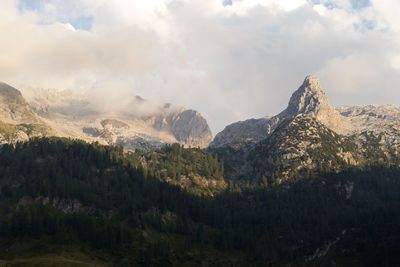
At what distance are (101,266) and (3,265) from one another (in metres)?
40.9

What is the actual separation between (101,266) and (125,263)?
19325 millimetres

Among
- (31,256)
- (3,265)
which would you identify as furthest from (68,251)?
(3,265)

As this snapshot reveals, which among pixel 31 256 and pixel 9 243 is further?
A: pixel 9 243

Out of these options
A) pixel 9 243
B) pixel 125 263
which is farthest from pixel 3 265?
pixel 125 263

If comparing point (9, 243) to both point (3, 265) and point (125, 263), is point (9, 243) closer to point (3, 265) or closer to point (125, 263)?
point (3, 265)

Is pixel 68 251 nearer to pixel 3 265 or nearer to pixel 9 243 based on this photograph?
pixel 9 243

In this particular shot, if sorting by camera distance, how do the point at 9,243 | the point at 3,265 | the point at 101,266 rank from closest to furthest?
the point at 3,265
the point at 101,266
the point at 9,243

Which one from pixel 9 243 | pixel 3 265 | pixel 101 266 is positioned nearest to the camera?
pixel 3 265

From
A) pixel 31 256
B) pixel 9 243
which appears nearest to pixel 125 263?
pixel 31 256

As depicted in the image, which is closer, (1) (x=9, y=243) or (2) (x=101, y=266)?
(2) (x=101, y=266)

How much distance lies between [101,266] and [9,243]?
51.2 meters

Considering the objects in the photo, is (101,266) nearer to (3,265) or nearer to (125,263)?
(125,263)

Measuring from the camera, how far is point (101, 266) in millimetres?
182000

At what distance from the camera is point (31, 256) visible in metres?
184
